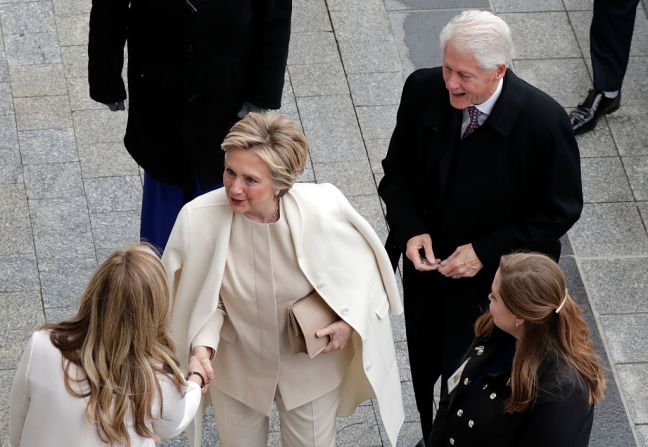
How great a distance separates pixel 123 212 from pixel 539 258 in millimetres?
3264

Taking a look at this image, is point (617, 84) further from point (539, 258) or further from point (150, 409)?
point (150, 409)

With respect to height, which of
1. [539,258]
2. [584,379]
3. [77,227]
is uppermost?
[539,258]

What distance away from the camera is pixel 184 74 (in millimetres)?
5430

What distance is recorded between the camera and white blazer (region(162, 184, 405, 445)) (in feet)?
14.6

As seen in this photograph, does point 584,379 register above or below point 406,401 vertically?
above

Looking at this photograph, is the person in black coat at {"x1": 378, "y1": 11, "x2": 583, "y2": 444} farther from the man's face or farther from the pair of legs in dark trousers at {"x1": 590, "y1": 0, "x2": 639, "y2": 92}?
the pair of legs in dark trousers at {"x1": 590, "y1": 0, "x2": 639, "y2": 92}

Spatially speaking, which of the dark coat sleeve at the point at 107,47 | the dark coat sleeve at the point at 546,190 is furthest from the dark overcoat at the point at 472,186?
the dark coat sleeve at the point at 107,47

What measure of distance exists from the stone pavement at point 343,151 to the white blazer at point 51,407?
1764mm

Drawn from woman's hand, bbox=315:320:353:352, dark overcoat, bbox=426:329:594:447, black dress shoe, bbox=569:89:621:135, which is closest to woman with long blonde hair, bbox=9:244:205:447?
woman's hand, bbox=315:320:353:352

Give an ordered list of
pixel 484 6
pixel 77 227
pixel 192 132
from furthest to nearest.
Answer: pixel 484 6 < pixel 77 227 < pixel 192 132

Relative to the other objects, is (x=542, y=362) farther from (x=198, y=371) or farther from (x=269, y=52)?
(x=269, y=52)

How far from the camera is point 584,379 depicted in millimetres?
3912

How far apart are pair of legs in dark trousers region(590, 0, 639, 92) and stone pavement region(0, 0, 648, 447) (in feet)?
1.02

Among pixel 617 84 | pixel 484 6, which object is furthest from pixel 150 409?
pixel 484 6
